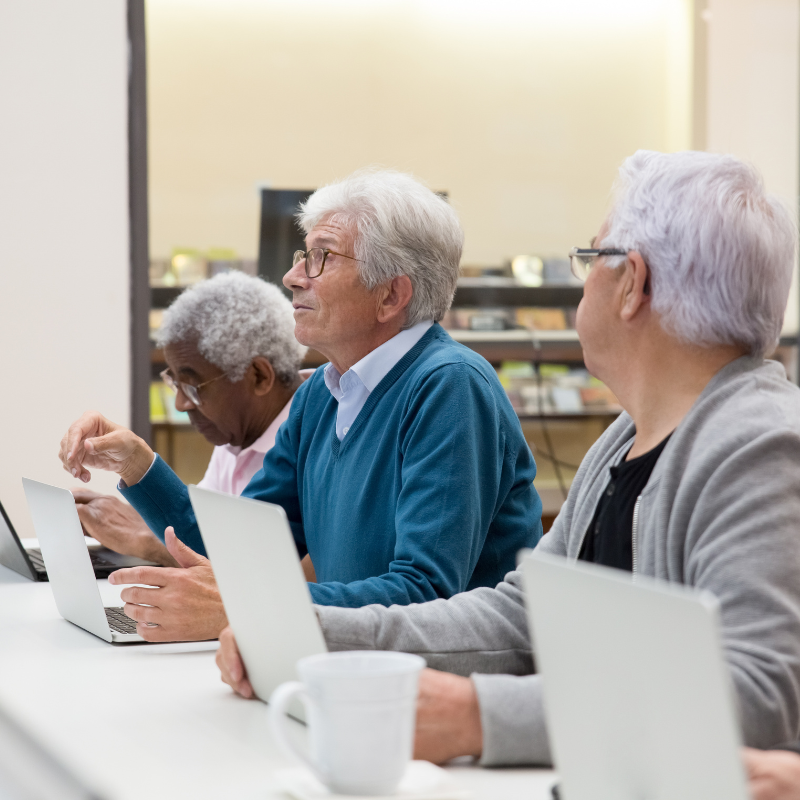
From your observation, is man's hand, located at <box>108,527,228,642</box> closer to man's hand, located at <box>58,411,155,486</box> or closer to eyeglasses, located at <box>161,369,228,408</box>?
man's hand, located at <box>58,411,155,486</box>

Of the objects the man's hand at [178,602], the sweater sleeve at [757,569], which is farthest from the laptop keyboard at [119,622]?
the sweater sleeve at [757,569]

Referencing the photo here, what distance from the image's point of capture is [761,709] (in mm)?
844

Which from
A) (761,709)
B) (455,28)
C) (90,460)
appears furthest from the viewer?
(455,28)

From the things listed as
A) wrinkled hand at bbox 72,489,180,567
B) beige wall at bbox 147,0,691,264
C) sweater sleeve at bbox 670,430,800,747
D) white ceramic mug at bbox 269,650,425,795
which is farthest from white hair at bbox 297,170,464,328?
beige wall at bbox 147,0,691,264

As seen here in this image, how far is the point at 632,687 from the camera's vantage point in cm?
64

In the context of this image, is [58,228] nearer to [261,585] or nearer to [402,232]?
[402,232]

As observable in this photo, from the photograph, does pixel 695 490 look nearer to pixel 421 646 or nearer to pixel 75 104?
pixel 421 646

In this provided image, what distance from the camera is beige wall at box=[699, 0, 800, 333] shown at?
4.46 metres

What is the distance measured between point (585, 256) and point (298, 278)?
746mm

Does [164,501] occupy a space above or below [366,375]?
below

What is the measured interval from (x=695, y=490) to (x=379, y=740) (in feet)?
1.23

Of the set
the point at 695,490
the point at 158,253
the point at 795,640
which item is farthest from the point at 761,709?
the point at 158,253

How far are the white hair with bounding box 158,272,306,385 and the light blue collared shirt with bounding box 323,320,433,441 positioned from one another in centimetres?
56

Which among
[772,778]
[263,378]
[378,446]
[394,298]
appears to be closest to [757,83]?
[263,378]
